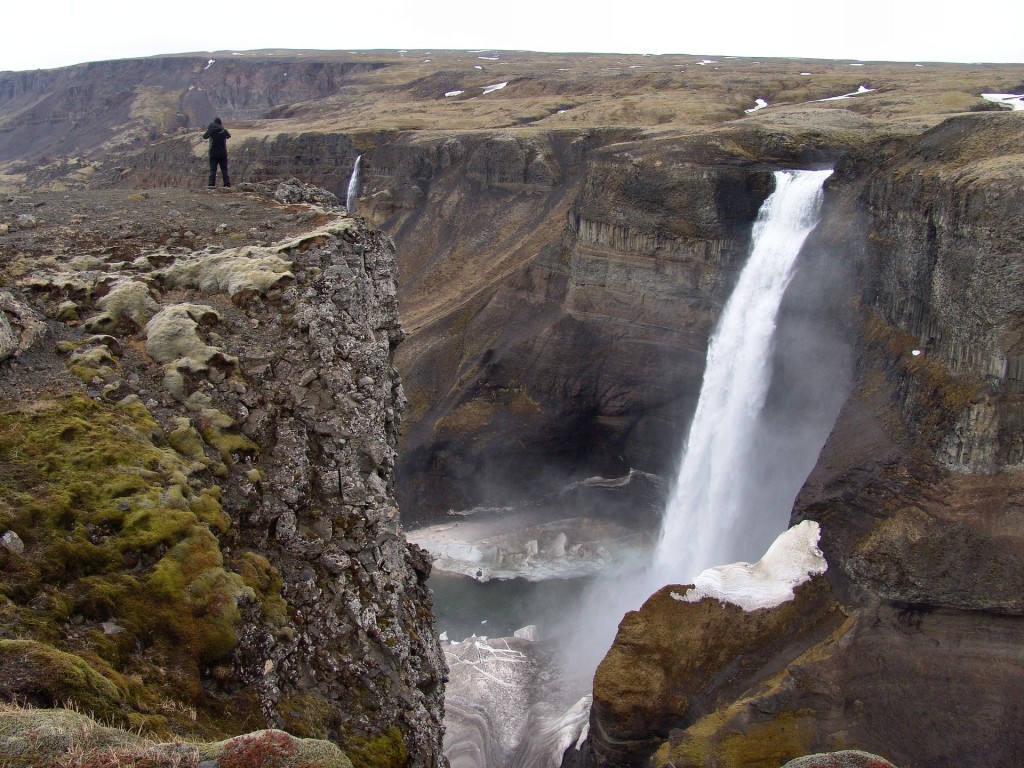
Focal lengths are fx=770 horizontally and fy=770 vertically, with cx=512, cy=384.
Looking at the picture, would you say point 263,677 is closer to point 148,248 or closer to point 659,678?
point 148,248

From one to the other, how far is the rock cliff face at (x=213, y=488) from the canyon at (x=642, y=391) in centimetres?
9

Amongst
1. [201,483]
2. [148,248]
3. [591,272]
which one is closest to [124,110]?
[591,272]

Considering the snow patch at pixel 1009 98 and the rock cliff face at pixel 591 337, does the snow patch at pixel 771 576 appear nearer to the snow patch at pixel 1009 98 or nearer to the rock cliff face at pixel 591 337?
the rock cliff face at pixel 591 337

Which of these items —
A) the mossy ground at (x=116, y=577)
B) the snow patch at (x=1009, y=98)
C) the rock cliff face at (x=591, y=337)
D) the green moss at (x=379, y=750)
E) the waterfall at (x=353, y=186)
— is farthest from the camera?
the waterfall at (x=353, y=186)

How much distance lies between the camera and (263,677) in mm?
10023

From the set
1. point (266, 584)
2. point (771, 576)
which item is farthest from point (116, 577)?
point (771, 576)

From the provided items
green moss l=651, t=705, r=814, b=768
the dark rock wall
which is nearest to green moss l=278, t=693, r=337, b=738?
green moss l=651, t=705, r=814, b=768

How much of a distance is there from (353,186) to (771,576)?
49598 millimetres

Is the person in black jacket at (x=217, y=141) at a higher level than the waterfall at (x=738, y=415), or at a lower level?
higher

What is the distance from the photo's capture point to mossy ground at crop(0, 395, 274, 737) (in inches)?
314

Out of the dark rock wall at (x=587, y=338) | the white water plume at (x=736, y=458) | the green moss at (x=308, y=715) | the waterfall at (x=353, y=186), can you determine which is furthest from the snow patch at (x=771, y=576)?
the waterfall at (x=353, y=186)

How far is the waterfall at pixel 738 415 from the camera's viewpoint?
30734 mm

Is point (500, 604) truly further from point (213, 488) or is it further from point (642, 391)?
point (213, 488)

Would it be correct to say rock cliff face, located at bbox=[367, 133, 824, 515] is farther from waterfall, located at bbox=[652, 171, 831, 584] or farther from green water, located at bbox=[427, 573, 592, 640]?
green water, located at bbox=[427, 573, 592, 640]
